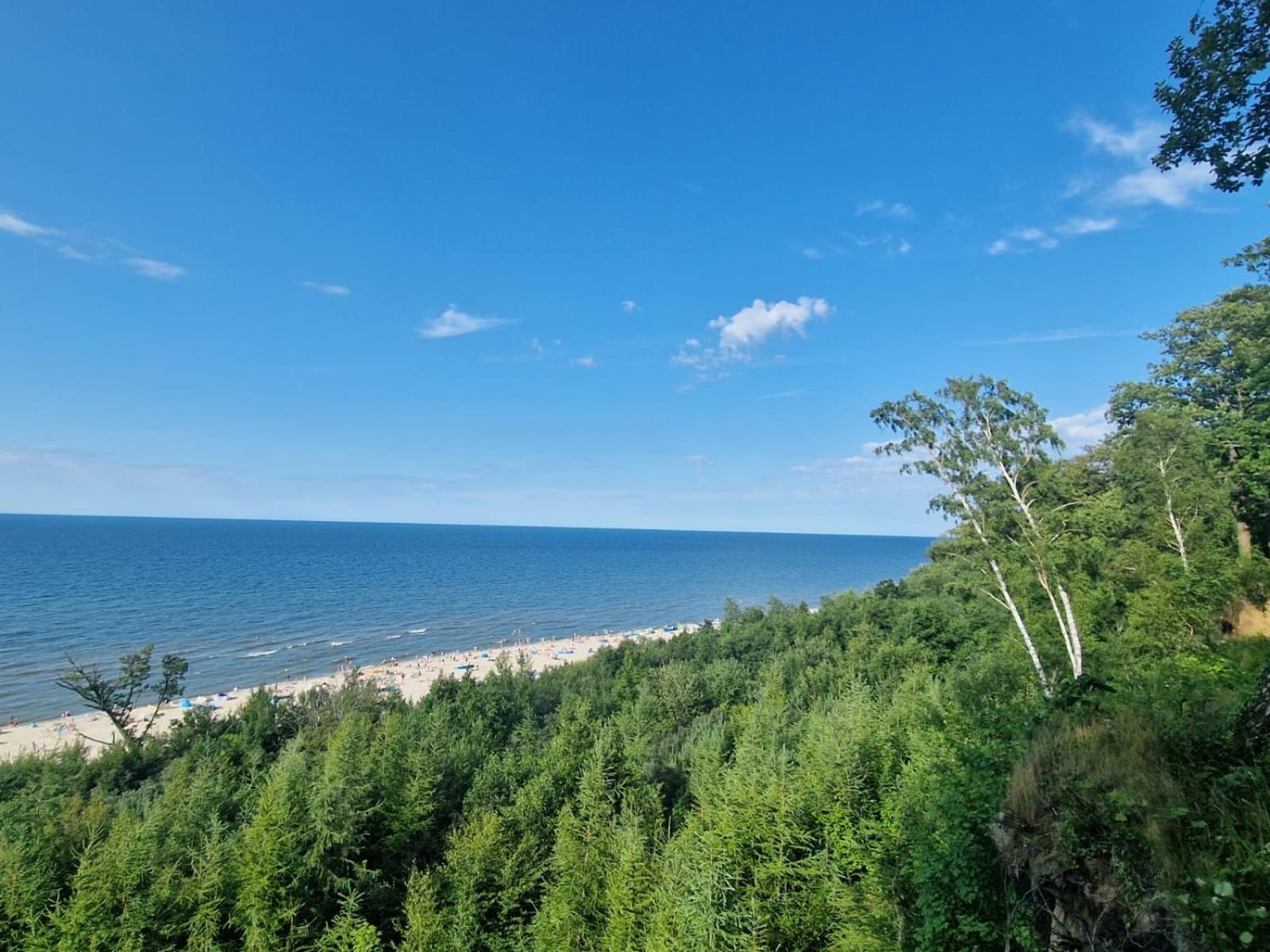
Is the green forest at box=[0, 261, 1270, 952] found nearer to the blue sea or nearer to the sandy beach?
the sandy beach

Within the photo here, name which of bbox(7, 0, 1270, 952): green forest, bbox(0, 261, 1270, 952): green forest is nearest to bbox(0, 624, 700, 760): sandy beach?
bbox(7, 0, 1270, 952): green forest

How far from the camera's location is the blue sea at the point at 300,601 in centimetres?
4669

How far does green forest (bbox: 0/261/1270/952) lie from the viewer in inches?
219

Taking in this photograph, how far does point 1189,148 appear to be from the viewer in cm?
707

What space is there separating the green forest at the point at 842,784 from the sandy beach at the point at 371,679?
36.4ft

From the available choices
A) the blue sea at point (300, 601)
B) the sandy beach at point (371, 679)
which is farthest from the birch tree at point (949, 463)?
the blue sea at point (300, 601)

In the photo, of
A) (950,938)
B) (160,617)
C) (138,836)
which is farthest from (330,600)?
(950,938)

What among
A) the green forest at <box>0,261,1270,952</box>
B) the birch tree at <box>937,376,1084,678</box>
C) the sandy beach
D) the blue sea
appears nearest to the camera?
the green forest at <box>0,261,1270,952</box>

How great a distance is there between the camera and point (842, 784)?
531 inches

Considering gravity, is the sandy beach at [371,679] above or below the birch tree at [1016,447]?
below

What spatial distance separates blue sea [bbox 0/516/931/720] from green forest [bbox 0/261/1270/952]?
88.1 feet

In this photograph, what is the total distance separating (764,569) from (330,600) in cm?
10026

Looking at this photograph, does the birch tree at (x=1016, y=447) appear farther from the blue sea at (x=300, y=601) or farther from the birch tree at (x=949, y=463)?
the blue sea at (x=300, y=601)

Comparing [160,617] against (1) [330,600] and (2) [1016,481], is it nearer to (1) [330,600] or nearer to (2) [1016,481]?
(1) [330,600]
